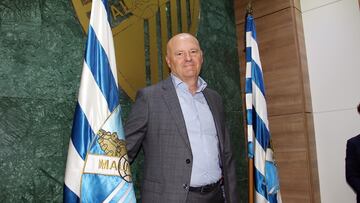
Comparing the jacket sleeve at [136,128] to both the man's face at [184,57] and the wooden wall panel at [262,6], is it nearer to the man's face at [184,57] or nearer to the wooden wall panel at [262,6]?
the man's face at [184,57]

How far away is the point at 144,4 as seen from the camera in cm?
252

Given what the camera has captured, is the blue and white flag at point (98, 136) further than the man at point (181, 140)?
No

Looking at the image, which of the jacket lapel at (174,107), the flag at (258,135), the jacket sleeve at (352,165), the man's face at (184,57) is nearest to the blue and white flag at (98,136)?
the jacket lapel at (174,107)

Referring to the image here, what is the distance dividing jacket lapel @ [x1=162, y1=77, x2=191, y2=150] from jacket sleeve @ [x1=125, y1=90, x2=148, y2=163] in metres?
0.14

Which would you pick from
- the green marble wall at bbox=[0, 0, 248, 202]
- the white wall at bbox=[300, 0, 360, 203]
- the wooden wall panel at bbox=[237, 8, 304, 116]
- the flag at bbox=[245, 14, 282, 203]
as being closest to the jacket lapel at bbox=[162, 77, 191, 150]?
the green marble wall at bbox=[0, 0, 248, 202]

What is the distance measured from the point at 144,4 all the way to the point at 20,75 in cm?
113

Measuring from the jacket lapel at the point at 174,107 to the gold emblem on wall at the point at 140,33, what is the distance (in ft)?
1.35

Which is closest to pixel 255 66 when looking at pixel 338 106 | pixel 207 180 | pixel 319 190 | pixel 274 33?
pixel 274 33

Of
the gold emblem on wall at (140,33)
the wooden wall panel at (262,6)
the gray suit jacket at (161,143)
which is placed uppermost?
the wooden wall panel at (262,6)

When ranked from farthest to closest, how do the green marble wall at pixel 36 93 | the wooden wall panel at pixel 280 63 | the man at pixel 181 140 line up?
1. the wooden wall panel at pixel 280 63
2. the man at pixel 181 140
3. the green marble wall at pixel 36 93

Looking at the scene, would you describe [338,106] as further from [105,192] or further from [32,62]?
[32,62]

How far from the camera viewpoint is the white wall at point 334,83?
9.09 feet

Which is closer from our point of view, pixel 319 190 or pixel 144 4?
pixel 144 4

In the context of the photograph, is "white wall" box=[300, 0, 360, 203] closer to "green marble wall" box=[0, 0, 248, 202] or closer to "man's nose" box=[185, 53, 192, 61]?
"man's nose" box=[185, 53, 192, 61]
